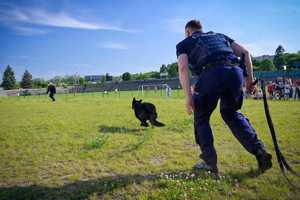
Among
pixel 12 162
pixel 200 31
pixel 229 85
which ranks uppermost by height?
pixel 200 31

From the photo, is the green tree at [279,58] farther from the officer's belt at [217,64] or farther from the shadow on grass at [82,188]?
the shadow on grass at [82,188]

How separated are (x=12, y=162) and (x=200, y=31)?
3866mm

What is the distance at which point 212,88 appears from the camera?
3.46 m

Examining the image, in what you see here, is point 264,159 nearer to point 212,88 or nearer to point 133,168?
point 212,88

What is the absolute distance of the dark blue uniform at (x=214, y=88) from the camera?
347 cm

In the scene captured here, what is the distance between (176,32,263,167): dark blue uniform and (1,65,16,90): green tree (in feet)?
364

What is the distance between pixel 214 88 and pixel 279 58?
90014 millimetres

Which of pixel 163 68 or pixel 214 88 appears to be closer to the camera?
pixel 214 88

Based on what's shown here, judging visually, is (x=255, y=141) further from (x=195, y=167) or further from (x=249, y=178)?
(x=195, y=167)

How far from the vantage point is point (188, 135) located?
6.57m

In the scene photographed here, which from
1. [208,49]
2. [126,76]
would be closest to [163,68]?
[126,76]

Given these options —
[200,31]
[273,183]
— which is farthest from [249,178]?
[200,31]

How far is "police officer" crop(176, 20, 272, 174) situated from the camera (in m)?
3.47

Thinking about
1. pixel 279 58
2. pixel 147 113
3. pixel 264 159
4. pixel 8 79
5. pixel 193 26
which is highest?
pixel 279 58
